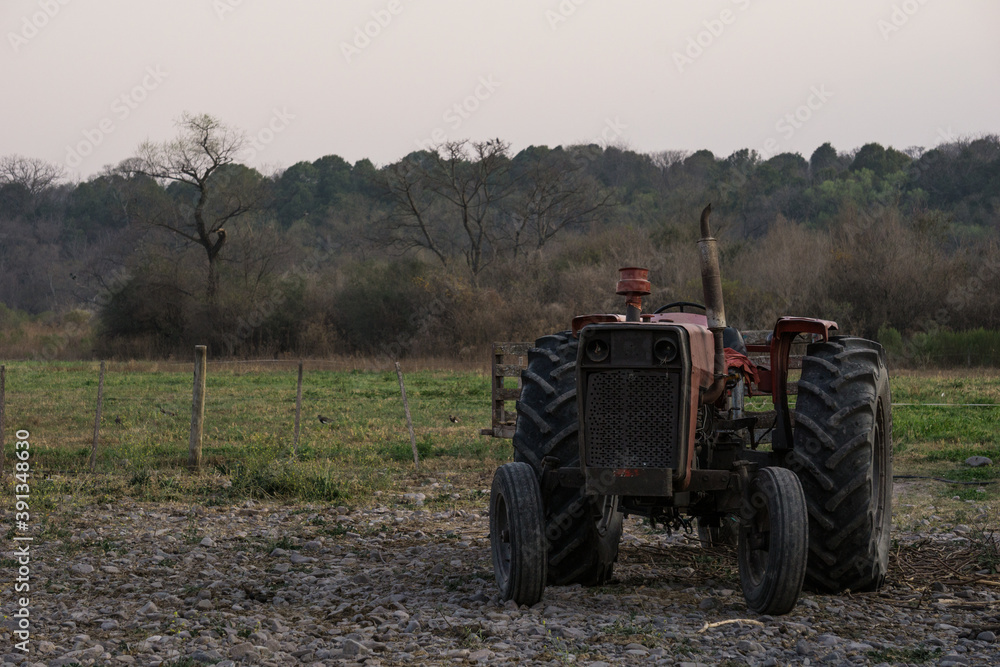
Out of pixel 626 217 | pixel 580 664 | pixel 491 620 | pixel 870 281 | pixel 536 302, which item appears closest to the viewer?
pixel 580 664

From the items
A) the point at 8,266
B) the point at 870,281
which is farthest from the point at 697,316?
the point at 8,266

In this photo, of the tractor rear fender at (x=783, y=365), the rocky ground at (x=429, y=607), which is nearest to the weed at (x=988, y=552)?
the rocky ground at (x=429, y=607)

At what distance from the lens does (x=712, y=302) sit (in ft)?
18.8

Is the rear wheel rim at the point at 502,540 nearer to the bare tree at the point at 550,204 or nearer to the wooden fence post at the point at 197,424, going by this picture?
the wooden fence post at the point at 197,424

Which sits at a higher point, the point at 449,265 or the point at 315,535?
the point at 449,265

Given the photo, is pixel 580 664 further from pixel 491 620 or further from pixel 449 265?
pixel 449 265

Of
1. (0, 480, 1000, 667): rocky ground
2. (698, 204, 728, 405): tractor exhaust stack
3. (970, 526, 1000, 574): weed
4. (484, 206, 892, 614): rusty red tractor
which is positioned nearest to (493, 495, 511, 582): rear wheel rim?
(484, 206, 892, 614): rusty red tractor

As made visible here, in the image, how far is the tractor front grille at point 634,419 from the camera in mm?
5281

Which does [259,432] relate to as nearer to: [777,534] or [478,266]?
[777,534]

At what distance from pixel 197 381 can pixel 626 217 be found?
57.0m

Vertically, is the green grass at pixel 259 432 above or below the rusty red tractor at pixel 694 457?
below

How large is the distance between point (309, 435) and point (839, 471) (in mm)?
10491

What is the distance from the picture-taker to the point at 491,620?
5434 mm

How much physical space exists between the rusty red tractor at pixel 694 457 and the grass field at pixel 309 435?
15.1 feet
